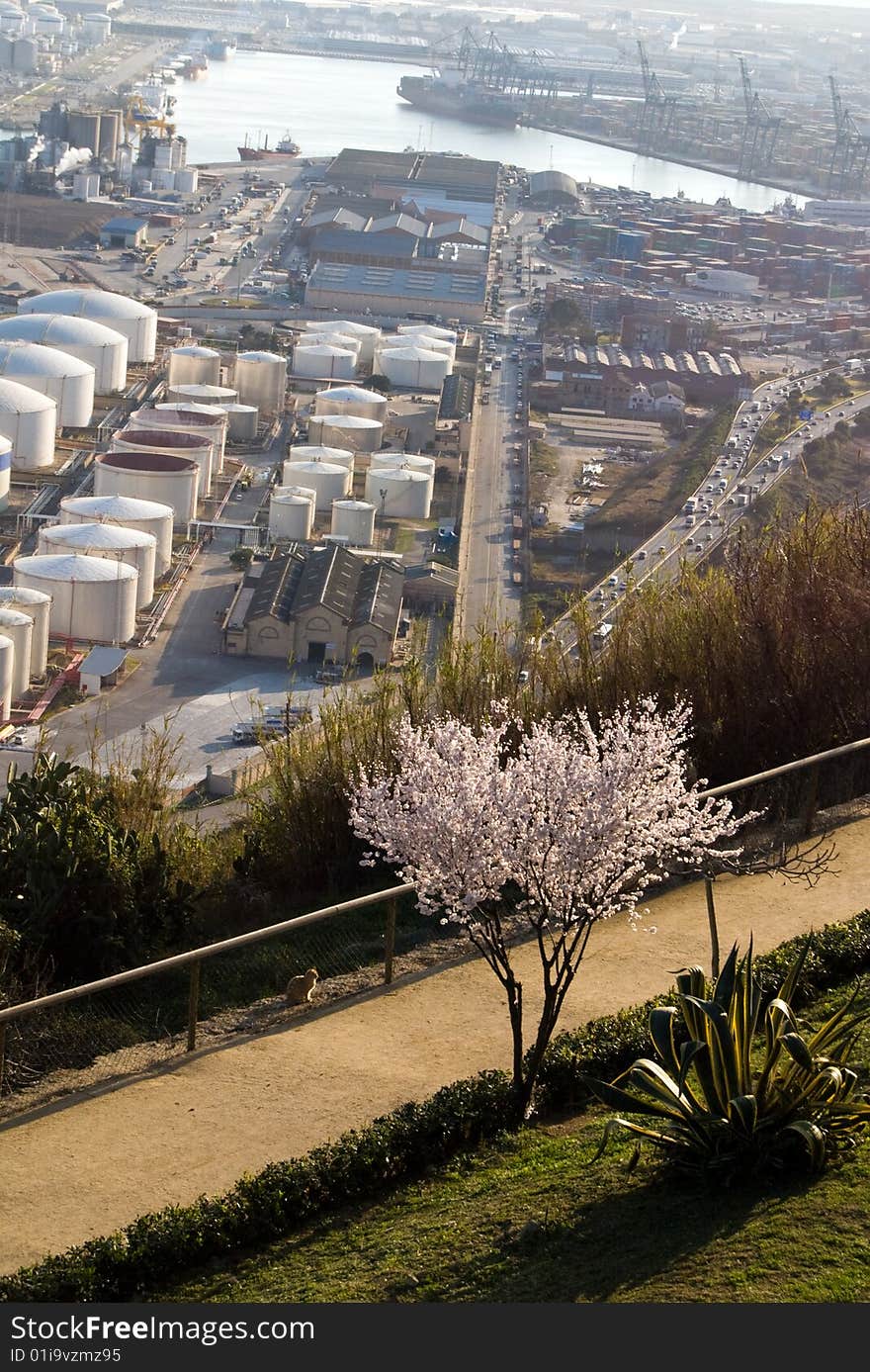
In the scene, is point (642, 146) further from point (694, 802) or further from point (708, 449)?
point (694, 802)

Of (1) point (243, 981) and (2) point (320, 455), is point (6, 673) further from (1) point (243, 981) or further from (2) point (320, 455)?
(1) point (243, 981)

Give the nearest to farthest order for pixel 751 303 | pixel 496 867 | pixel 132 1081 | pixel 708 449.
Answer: pixel 496 867 → pixel 132 1081 → pixel 708 449 → pixel 751 303

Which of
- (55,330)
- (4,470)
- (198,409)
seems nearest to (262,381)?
(198,409)

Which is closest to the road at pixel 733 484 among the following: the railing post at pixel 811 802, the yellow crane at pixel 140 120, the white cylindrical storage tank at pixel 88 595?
the white cylindrical storage tank at pixel 88 595

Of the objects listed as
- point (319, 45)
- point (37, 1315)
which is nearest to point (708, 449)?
point (37, 1315)

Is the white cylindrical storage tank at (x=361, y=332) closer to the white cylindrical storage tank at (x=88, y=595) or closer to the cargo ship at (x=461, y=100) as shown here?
the white cylindrical storage tank at (x=88, y=595)

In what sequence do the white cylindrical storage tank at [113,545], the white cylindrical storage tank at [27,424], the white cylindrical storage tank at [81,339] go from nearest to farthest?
1. the white cylindrical storage tank at [113,545]
2. the white cylindrical storage tank at [27,424]
3. the white cylindrical storage tank at [81,339]
